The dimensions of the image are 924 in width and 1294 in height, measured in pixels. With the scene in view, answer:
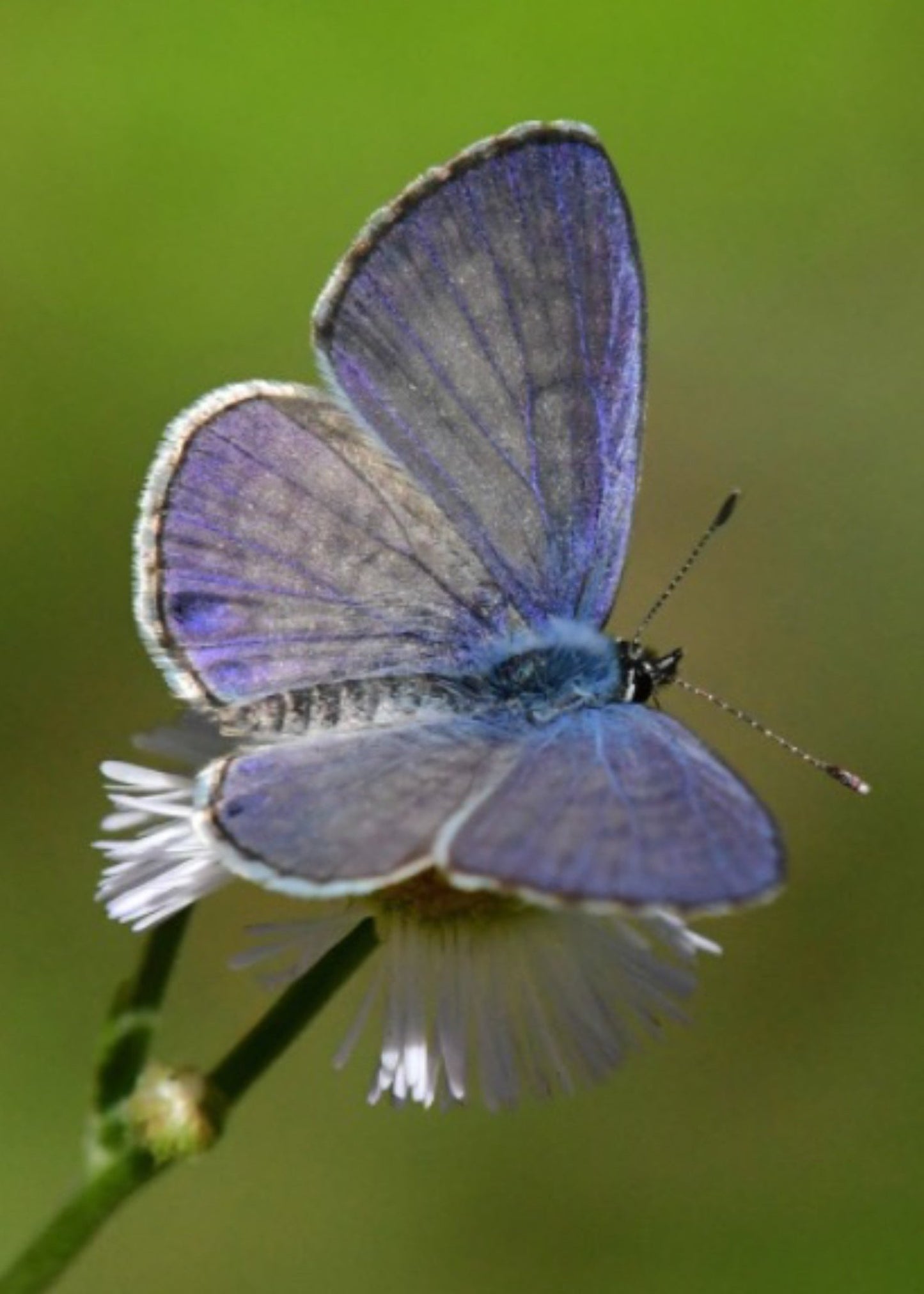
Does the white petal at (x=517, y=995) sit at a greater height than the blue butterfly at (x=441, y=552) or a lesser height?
lesser

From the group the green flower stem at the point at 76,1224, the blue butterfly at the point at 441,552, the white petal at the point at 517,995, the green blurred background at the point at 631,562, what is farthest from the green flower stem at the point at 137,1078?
the green blurred background at the point at 631,562

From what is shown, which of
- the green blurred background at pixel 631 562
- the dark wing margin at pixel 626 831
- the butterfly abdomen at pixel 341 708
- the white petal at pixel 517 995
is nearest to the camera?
the dark wing margin at pixel 626 831

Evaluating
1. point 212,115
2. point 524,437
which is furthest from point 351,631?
point 212,115

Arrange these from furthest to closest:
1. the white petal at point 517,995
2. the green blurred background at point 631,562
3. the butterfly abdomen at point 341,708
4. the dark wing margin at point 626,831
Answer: the green blurred background at point 631,562, the white petal at point 517,995, the butterfly abdomen at point 341,708, the dark wing margin at point 626,831

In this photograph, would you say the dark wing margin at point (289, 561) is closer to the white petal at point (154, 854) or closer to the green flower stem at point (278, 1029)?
the white petal at point (154, 854)

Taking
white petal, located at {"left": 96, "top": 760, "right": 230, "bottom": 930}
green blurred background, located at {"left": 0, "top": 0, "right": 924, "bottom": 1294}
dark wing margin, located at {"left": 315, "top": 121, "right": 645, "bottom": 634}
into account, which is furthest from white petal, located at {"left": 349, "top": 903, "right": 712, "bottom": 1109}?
green blurred background, located at {"left": 0, "top": 0, "right": 924, "bottom": 1294}

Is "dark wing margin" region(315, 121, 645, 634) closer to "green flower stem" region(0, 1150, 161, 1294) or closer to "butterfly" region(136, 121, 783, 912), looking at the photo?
"butterfly" region(136, 121, 783, 912)
